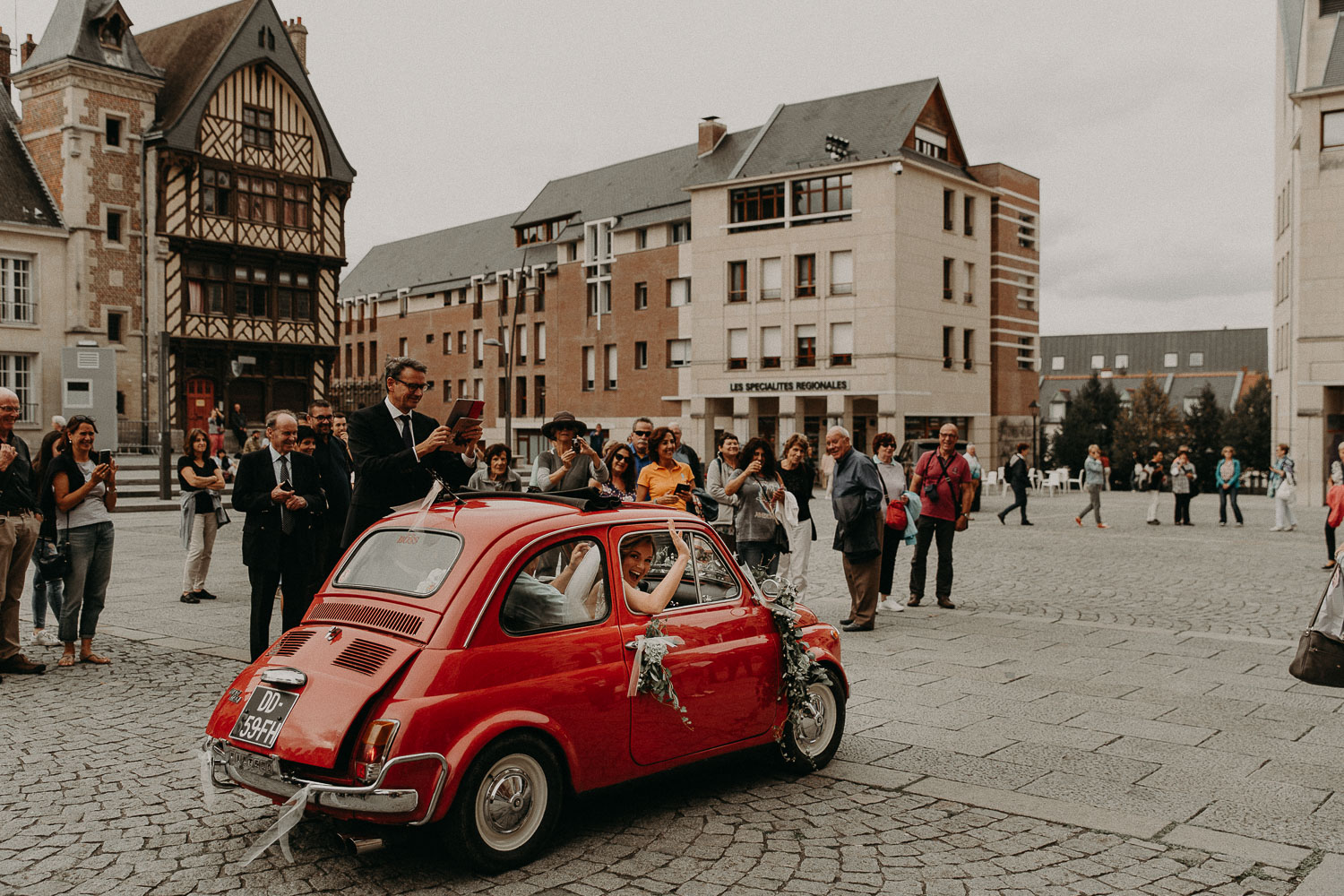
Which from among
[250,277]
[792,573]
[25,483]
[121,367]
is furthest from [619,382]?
[25,483]

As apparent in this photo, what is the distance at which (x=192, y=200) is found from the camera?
39500mm

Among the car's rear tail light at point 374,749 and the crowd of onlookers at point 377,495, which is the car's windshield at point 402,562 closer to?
the car's rear tail light at point 374,749

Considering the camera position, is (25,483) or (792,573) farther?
(792,573)

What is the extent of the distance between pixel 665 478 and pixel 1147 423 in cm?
7597

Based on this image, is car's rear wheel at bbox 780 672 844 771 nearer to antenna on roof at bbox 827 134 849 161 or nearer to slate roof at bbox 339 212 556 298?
antenna on roof at bbox 827 134 849 161

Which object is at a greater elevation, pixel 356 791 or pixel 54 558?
pixel 54 558

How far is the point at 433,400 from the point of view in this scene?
72312 mm

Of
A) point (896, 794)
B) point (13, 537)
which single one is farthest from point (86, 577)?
point (896, 794)

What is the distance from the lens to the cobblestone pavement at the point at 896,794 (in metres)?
4.69

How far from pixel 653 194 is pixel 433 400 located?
22.1 metres

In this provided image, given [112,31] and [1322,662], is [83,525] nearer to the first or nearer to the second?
[1322,662]

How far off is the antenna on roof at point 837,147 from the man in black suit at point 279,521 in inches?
1734

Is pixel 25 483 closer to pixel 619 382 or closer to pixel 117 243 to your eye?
pixel 117 243

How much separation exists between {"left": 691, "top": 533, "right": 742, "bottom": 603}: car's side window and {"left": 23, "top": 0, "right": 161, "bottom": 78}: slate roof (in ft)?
127
